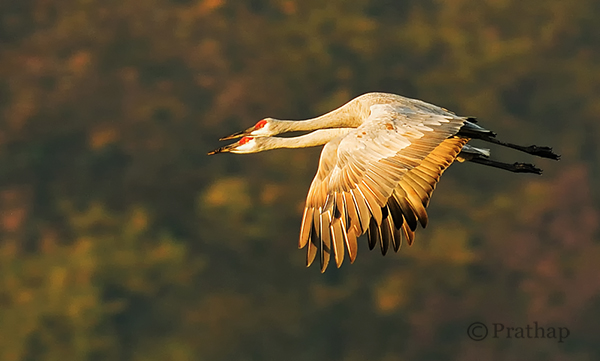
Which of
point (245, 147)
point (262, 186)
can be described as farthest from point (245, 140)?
point (262, 186)

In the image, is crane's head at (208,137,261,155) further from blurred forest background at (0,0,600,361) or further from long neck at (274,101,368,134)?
blurred forest background at (0,0,600,361)

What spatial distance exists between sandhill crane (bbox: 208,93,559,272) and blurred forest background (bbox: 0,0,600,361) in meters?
17.8

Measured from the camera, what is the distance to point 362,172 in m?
8.68

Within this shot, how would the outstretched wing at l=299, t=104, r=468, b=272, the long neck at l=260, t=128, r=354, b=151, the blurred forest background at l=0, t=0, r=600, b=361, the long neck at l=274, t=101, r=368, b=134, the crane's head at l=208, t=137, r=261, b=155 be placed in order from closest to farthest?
the outstretched wing at l=299, t=104, r=468, b=272 → the long neck at l=274, t=101, r=368, b=134 → the long neck at l=260, t=128, r=354, b=151 → the crane's head at l=208, t=137, r=261, b=155 → the blurred forest background at l=0, t=0, r=600, b=361

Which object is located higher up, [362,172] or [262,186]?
[262,186]

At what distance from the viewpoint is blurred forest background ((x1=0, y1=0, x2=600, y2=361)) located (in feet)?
92.9

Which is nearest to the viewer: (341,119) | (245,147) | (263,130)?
(341,119)

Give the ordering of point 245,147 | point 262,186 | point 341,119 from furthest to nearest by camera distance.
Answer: point 262,186, point 245,147, point 341,119

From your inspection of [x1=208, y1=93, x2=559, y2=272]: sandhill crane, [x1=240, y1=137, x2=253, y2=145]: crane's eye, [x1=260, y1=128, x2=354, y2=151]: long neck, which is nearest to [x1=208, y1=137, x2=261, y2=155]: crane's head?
[x1=240, y1=137, x2=253, y2=145]: crane's eye

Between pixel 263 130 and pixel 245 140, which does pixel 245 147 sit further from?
pixel 263 130

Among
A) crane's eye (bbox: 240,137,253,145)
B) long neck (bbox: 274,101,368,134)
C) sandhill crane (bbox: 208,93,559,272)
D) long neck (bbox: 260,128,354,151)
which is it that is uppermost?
long neck (bbox: 274,101,368,134)

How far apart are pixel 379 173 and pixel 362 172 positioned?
14cm

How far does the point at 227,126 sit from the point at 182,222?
109 inches

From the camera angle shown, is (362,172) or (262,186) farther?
(262,186)
